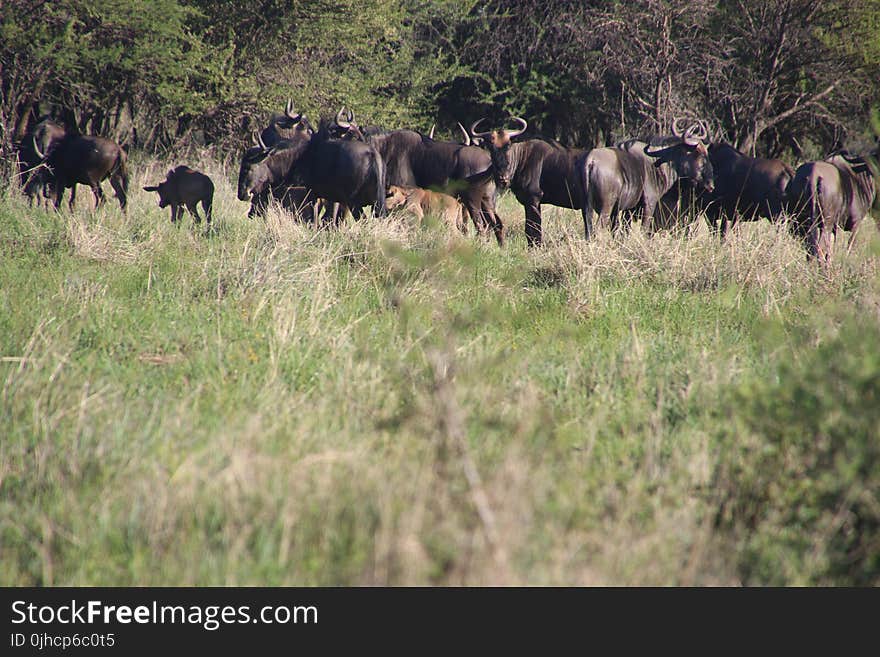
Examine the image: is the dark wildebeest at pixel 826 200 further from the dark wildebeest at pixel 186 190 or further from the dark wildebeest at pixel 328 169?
the dark wildebeest at pixel 186 190

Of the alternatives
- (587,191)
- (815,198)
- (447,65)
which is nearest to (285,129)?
(587,191)

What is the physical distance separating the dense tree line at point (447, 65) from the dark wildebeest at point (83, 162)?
13.8ft

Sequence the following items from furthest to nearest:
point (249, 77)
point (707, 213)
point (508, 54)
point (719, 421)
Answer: point (508, 54) → point (249, 77) → point (707, 213) → point (719, 421)

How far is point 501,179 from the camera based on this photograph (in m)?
11.7

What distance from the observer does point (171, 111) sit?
2119 centimetres

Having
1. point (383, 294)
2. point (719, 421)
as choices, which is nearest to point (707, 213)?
point (383, 294)

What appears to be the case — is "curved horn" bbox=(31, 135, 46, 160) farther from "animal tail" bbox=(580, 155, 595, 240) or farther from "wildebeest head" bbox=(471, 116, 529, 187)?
"animal tail" bbox=(580, 155, 595, 240)

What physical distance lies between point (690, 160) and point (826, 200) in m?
2.30

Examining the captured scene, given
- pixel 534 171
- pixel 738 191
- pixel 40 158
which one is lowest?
pixel 738 191

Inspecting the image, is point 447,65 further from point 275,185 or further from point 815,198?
point 815,198

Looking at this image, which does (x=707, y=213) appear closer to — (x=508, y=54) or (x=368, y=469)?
(x=368, y=469)

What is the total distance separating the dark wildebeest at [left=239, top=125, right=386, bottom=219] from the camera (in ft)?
38.3

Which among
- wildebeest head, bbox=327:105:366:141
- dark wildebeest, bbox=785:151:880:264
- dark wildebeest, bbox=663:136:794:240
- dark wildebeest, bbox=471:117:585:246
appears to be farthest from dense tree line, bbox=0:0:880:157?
dark wildebeest, bbox=785:151:880:264
